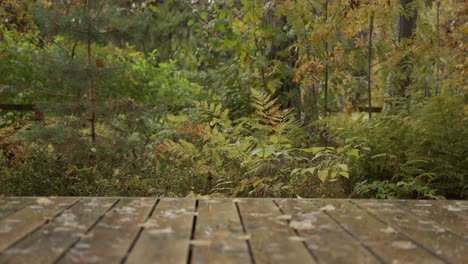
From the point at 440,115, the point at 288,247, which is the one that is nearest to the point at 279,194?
the point at 440,115

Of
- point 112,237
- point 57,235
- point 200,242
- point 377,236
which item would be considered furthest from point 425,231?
point 57,235

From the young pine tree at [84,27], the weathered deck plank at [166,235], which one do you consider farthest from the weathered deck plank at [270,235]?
the young pine tree at [84,27]

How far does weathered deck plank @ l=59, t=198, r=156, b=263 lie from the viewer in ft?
7.18

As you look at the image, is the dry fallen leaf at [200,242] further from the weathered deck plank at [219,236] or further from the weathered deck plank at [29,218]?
the weathered deck plank at [29,218]

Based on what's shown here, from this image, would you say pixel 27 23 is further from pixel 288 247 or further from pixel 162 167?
pixel 288 247

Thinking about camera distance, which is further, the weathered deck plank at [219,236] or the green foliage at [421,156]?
the green foliage at [421,156]

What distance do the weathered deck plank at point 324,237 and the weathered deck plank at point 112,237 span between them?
851 millimetres

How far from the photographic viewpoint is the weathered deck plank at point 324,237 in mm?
2248

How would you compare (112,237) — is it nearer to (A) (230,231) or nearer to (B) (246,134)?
(A) (230,231)

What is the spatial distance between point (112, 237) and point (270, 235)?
77 centimetres

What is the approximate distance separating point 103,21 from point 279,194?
8.72ft

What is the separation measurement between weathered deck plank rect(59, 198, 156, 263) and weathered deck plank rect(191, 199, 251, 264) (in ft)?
1.06

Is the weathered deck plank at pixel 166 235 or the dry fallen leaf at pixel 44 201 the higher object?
the dry fallen leaf at pixel 44 201

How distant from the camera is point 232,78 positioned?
24.9 ft
